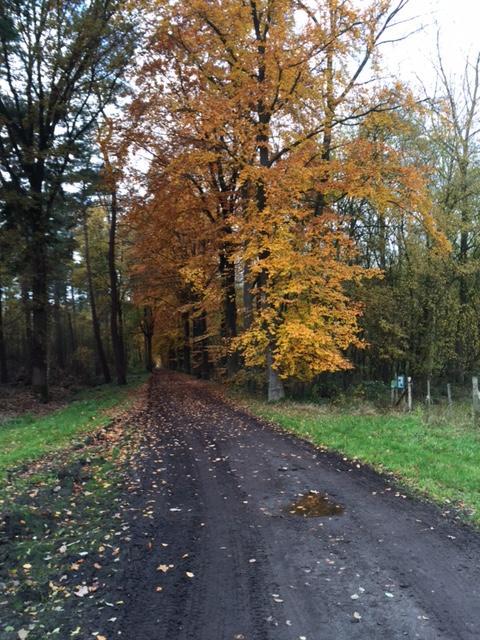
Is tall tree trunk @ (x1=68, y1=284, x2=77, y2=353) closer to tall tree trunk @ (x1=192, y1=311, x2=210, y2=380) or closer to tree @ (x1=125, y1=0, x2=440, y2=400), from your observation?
tall tree trunk @ (x1=192, y1=311, x2=210, y2=380)

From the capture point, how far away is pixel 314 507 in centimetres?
631

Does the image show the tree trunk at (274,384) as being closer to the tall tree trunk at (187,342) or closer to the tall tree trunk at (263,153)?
the tall tree trunk at (263,153)

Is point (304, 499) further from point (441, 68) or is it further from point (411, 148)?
point (441, 68)

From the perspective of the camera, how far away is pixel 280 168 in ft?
48.4

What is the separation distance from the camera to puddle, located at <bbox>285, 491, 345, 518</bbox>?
19.9 feet

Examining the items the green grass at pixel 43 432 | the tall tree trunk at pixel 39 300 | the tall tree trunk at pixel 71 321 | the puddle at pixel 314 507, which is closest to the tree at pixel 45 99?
the tall tree trunk at pixel 39 300

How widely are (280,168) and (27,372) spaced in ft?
82.6

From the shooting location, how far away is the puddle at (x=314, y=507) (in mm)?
6066

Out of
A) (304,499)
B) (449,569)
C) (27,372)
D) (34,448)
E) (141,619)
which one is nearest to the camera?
(141,619)

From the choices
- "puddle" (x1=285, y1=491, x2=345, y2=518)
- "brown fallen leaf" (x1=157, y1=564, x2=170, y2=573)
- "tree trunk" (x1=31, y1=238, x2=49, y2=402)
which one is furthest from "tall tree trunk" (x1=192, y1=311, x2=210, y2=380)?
"brown fallen leaf" (x1=157, y1=564, x2=170, y2=573)

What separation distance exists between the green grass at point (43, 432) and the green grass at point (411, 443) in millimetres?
5175

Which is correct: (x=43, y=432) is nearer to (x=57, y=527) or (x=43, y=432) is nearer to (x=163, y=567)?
(x=57, y=527)

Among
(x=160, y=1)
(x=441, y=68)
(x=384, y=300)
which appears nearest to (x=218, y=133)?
(x=160, y=1)

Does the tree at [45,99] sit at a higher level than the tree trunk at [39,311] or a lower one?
higher
